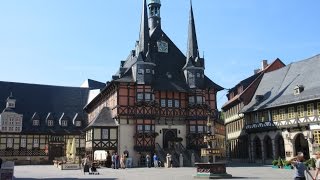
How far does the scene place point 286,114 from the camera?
4119 cm

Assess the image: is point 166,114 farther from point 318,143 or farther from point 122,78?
point 318,143

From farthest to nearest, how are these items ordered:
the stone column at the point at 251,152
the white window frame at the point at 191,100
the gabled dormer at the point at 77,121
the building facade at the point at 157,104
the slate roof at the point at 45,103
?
the gabled dormer at the point at 77,121 < the slate roof at the point at 45,103 < the stone column at the point at 251,152 < the white window frame at the point at 191,100 < the building facade at the point at 157,104

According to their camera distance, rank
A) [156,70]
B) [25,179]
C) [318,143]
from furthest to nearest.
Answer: [156,70] < [318,143] < [25,179]

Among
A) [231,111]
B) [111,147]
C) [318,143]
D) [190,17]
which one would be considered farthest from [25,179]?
[231,111]

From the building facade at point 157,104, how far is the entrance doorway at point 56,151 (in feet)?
42.2

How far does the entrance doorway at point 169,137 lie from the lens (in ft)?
148

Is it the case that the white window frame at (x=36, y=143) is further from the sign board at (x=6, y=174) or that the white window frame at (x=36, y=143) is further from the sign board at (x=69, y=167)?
the sign board at (x=6, y=174)

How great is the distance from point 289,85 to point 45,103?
3860 cm

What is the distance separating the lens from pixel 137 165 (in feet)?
141

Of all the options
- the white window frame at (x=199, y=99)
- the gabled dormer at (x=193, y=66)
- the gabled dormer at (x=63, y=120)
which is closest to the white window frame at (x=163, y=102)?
the gabled dormer at (x=193, y=66)

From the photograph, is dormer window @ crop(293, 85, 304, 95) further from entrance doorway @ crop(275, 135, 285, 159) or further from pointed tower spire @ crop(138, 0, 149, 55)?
pointed tower spire @ crop(138, 0, 149, 55)

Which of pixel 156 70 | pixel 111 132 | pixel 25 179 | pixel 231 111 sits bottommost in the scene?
pixel 25 179

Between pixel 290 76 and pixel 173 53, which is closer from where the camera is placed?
pixel 290 76

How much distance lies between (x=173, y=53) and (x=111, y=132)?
1319 cm
